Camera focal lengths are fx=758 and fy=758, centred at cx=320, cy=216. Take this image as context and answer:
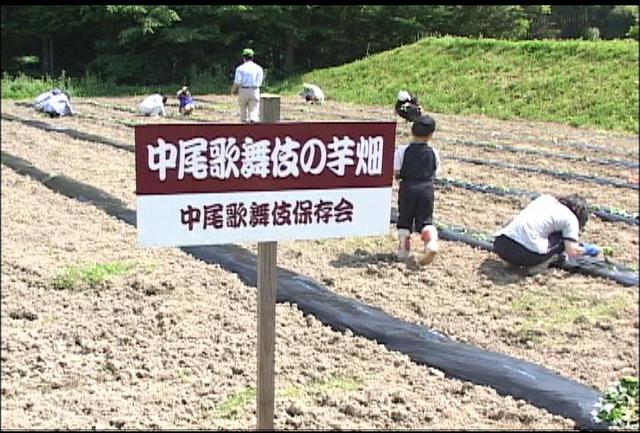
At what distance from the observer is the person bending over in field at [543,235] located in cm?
425

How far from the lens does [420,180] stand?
4457 mm

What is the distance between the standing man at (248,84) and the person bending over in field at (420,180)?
5385 millimetres

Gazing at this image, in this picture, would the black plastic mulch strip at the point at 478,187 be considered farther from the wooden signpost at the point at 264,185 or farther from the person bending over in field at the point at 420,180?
the wooden signpost at the point at 264,185

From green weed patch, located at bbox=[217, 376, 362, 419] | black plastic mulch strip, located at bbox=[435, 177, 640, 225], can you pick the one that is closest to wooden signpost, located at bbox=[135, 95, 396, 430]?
green weed patch, located at bbox=[217, 376, 362, 419]

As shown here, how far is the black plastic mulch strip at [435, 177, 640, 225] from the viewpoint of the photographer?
5.67m

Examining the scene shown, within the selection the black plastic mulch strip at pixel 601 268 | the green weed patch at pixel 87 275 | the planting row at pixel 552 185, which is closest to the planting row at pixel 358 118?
the planting row at pixel 552 185

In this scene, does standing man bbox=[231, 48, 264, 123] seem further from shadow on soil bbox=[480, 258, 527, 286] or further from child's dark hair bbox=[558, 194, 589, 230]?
child's dark hair bbox=[558, 194, 589, 230]

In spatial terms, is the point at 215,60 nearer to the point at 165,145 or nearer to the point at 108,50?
the point at 108,50

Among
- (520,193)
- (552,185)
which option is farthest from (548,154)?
(520,193)

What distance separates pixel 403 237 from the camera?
460 cm

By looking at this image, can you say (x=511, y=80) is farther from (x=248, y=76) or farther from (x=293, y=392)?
(x=293, y=392)

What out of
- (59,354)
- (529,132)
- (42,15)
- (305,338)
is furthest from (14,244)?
(42,15)

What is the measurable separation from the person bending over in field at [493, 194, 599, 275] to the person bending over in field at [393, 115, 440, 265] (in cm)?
42

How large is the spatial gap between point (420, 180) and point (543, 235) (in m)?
0.76
